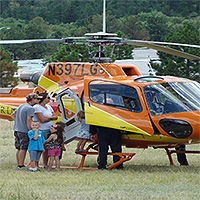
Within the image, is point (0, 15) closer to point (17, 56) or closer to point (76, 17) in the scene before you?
point (76, 17)

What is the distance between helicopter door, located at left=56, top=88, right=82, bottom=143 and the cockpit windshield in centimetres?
163

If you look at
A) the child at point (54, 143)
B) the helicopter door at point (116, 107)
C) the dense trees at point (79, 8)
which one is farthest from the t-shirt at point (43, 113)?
the dense trees at point (79, 8)

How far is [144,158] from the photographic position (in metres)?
12.3

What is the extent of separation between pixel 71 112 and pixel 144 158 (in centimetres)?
260

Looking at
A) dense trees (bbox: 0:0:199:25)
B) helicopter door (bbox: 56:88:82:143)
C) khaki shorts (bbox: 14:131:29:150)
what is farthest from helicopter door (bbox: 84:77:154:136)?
dense trees (bbox: 0:0:199:25)

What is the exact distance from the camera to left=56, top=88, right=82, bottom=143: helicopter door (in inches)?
414

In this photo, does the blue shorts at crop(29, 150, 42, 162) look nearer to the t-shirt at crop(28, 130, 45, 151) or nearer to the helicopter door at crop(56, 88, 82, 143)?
the t-shirt at crop(28, 130, 45, 151)

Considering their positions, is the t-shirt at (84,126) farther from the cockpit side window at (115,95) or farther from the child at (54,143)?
the cockpit side window at (115,95)

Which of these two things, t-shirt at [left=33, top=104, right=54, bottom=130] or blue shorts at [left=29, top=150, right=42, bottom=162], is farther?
t-shirt at [left=33, top=104, right=54, bottom=130]

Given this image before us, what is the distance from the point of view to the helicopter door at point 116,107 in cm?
951

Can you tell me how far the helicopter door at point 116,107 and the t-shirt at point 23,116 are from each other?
1.09m

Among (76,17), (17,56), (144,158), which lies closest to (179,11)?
(76,17)

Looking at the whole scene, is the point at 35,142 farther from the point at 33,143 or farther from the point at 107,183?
the point at 107,183

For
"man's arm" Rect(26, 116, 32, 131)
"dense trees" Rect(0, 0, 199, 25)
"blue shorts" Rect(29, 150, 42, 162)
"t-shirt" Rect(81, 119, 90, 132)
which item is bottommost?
"dense trees" Rect(0, 0, 199, 25)
